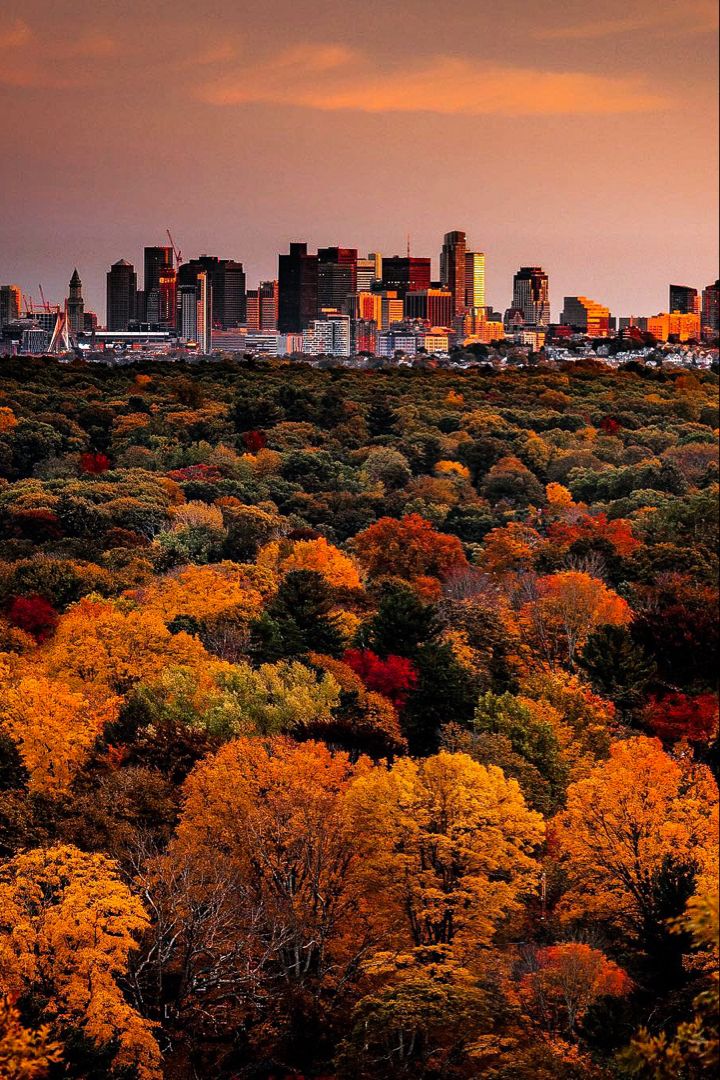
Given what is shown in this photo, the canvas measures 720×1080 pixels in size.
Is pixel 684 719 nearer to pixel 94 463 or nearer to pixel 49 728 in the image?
pixel 49 728

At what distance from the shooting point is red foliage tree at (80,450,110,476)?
110688 mm

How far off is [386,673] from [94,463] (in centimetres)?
6368

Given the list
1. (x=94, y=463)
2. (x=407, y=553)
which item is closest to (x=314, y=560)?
(x=407, y=553)

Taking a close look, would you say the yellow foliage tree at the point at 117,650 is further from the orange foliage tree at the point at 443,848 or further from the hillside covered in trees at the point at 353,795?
the orange foliage tree at the point at 443,848

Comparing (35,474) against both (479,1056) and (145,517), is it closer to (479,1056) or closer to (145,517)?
(145,517)

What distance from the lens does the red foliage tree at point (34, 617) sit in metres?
59.5

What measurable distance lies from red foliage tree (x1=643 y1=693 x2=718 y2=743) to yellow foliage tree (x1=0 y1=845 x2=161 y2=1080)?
77.9 feet

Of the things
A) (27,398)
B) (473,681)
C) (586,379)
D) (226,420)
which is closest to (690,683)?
(473,681)

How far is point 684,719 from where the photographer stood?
50.5 metres

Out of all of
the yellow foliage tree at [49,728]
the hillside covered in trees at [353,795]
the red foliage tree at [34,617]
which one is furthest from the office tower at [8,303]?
the yellow foliage tree at [49,728]

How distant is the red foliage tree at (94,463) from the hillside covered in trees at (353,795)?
731 inches

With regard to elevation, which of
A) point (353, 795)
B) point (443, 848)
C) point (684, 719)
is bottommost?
point (684, 719)

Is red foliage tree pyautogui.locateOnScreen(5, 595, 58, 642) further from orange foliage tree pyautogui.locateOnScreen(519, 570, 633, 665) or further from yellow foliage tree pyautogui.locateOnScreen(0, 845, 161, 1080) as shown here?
yellow foliage tree pyautogui.locateOnScreen(0, 845, 161, 1080)

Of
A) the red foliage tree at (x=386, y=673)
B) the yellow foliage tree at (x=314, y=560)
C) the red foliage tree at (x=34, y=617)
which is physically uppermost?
the yellow foliage tree at (x=314, y=560)
